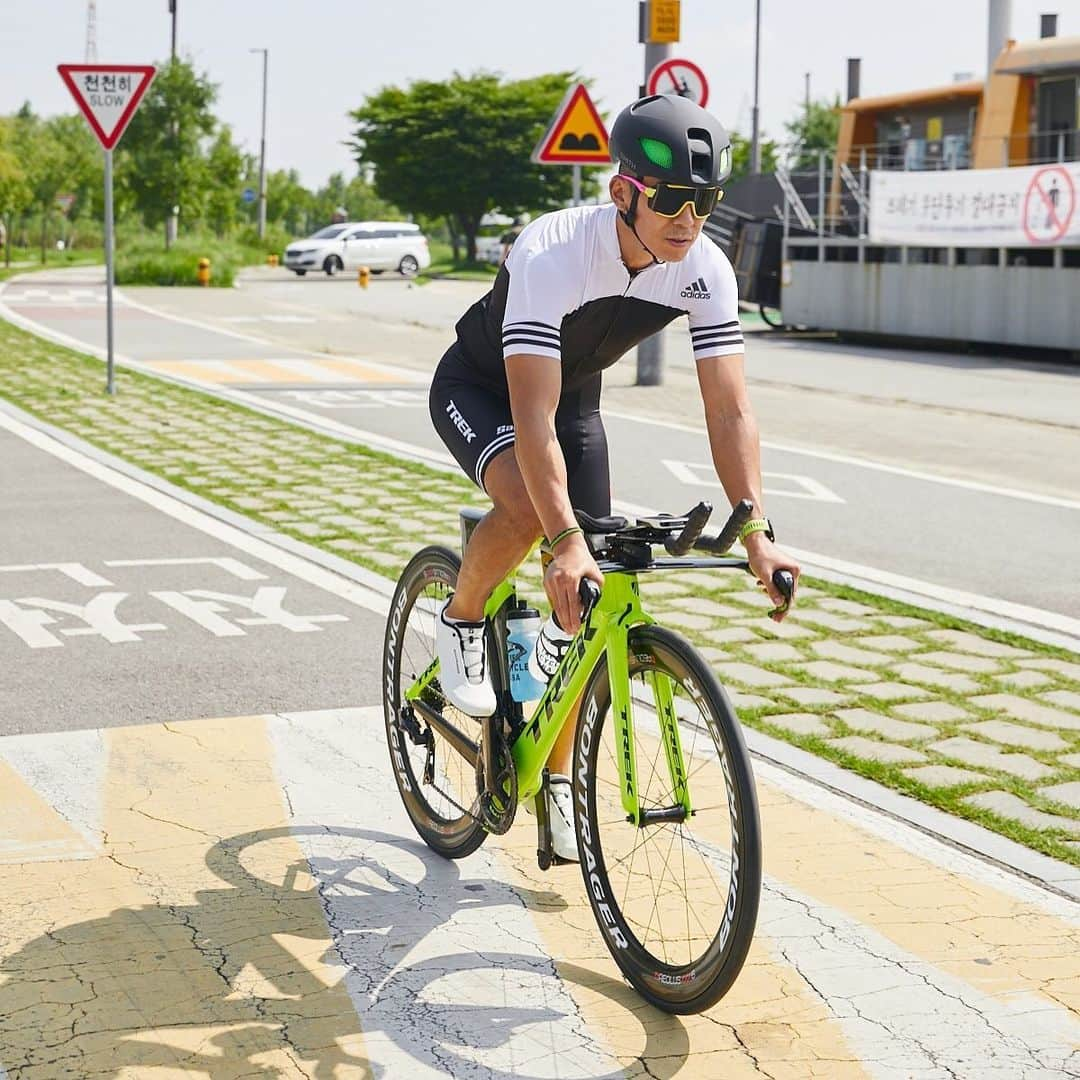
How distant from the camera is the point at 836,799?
5.10 meters

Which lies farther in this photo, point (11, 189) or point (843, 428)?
point (11, 189)

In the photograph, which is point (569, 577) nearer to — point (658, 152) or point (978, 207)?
point (658, 152)

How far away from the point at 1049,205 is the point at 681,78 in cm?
905

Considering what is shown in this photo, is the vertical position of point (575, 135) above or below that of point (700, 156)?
above

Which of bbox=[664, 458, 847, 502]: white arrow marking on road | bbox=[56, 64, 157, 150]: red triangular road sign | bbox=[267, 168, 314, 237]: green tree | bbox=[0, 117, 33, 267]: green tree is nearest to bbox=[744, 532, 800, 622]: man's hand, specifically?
bbox=[664, 458, 847, 502]: white arrow marking on road

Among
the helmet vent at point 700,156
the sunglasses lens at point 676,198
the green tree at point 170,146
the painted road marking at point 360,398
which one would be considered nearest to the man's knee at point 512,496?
the sunglasses lens at point 676,198

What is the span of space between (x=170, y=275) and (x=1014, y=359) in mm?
27005

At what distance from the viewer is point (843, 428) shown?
594 inches

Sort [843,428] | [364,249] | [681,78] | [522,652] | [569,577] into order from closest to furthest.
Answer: [569,577] → [522,652] → [843,428] → [681,78] → [364,249]

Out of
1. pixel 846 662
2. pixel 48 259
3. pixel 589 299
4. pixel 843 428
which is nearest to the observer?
pixel 589 299

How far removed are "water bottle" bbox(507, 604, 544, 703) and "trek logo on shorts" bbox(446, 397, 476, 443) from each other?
1.50 ft

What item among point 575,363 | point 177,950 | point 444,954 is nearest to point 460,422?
point 575,363

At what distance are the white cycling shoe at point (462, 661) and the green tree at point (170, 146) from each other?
2078 inches

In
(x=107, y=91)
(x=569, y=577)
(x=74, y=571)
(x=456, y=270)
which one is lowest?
(x=74, y=571)
